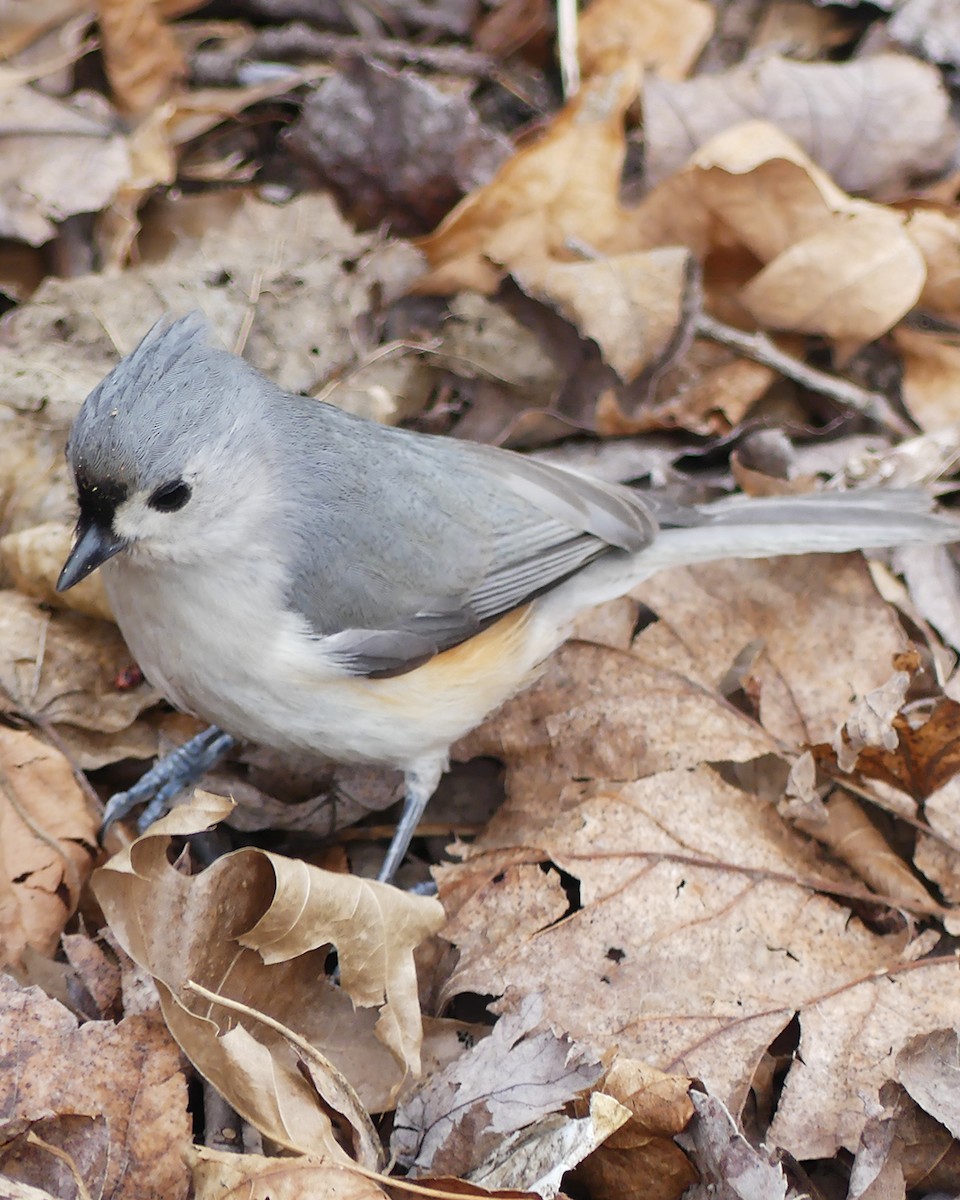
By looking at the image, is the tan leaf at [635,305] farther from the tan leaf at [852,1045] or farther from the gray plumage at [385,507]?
the tan leaf at [852,1045]

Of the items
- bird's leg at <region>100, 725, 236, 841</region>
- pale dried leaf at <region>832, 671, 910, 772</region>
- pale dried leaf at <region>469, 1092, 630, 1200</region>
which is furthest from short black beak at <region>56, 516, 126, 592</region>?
pale dried leaf at <region>832, 671, 910, 772</region>

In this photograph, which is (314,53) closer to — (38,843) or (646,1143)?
(38,843)

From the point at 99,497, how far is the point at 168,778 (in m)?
0.93

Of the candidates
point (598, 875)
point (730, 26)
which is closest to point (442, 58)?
point (730, 26)

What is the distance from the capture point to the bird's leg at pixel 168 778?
10.3 ft

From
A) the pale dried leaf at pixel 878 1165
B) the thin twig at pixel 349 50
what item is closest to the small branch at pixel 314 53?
the thin twig at pixel 349 50

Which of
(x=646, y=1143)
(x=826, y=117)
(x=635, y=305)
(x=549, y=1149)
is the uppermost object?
(x=826, y=117)

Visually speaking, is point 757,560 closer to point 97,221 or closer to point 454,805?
point 454,805

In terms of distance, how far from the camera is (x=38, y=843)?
286cm

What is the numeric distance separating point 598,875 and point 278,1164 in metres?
0.99

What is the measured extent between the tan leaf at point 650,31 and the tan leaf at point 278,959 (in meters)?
3.57

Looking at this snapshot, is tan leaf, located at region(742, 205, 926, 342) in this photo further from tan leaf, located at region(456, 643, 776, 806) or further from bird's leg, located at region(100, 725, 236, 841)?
bird's leg, located at region(100, 725, 236, 841)

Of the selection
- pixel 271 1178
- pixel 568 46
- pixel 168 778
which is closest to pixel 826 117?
pixel 568 46

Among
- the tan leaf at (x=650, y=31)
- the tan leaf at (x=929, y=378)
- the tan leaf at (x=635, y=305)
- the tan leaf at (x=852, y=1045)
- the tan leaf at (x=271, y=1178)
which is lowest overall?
the tan leaf at (x=852, y=1045)
